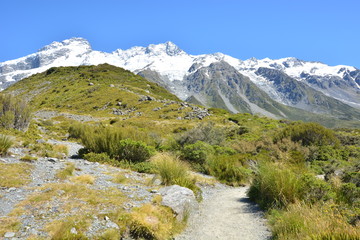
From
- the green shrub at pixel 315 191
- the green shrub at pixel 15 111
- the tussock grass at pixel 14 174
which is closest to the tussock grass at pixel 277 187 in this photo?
Answer: the green shrub at pixel 315 191

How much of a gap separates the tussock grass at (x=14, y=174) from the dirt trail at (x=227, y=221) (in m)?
4.92

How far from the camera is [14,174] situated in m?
7.98

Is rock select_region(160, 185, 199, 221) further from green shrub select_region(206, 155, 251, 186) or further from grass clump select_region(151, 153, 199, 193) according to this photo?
green shrub select_region(206, 155, 251, 186)

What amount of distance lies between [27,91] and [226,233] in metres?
89.2

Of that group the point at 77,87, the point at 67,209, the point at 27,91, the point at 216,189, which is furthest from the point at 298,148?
the point at 27,91

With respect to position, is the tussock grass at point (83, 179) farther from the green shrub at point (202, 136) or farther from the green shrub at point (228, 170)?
the green shrub at point (202, 136)

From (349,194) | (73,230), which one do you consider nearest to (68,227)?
(73,230)

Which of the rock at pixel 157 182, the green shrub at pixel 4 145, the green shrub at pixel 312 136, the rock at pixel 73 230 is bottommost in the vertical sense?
the rock at pixel 157 182

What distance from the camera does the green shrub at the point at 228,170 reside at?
12461 mm

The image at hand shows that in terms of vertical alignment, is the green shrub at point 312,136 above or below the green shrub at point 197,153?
above

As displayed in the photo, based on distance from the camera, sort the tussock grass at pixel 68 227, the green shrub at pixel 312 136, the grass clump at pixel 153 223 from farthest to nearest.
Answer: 1. the green shrub at pixel 312 136
2. the grass clump at pixel 153 223
3. the tussock grass at pixel 68 227

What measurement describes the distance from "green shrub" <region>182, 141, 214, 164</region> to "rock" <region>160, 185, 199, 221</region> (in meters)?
6.87

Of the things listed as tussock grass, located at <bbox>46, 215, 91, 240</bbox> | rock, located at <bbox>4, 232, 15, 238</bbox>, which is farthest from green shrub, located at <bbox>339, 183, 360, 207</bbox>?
rock, located at <bbox>4, 232, 15, 238</bbox>

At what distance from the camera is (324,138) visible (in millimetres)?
19203
